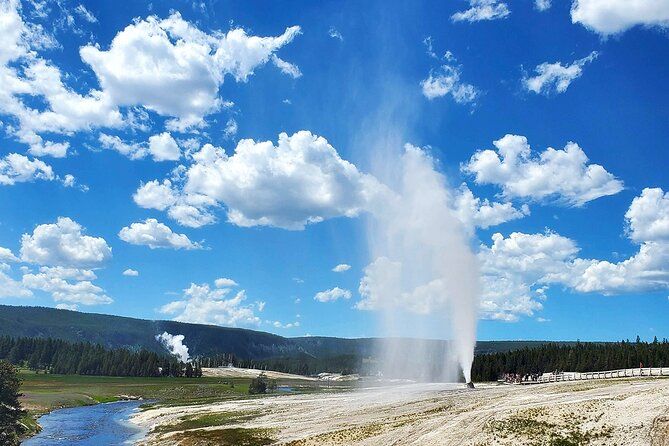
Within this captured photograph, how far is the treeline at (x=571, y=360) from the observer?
16962 cm

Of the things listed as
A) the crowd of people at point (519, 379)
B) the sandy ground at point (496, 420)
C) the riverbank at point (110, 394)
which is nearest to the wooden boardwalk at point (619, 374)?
the crowd of people at point (519, 379)

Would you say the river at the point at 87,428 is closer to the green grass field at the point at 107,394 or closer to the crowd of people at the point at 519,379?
the green grass field at the point at 107,394

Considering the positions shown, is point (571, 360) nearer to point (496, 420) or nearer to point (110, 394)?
point (496, 420)

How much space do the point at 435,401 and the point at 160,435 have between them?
1526 inches

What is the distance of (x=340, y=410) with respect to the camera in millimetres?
82375

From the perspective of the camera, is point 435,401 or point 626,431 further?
point 435,401

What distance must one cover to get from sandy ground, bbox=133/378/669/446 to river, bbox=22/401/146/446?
6.56 meters

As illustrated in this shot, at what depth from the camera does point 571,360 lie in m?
181

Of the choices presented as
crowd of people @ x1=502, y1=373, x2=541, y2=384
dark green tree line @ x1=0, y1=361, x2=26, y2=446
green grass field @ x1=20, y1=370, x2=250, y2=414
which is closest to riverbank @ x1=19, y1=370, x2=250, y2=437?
green grass field @ x1=20, y1=370, x2=250, y2=414

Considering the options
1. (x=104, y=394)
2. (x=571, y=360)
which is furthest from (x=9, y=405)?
(x=571, y=360)

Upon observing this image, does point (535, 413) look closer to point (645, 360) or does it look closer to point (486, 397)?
point (486, 397)

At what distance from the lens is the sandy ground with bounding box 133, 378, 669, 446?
168 feet

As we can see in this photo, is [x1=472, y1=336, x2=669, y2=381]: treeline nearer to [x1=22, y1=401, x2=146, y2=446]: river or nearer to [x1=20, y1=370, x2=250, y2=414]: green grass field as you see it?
[x1=20, y1=370, x2=250, y2=414]: green grass field

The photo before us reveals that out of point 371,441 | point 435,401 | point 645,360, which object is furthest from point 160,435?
point 645,360
